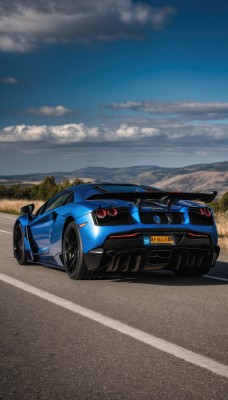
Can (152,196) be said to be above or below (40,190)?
above

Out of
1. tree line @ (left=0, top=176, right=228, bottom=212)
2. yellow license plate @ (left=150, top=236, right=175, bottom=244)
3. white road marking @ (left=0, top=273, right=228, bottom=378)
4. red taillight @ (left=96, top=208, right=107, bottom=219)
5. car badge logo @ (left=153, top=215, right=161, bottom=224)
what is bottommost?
tree line @ (left=0, top=176, right=228, bottom=212)

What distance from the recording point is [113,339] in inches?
203

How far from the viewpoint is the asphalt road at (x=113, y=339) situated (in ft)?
12.7

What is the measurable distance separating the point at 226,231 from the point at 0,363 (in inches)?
555

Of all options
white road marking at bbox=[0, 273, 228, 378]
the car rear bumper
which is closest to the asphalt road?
white road marking at bbox=[0, 273, 228, 378]

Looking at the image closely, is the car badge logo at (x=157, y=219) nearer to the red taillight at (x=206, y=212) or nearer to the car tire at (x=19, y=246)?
the red taillight at (x=206, y=212)

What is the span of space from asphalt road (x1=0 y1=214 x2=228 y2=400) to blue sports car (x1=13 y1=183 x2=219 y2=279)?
30cm

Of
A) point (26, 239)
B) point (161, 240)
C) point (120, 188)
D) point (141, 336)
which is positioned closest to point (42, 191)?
point (26, 239)

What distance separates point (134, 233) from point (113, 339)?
276 centimetres

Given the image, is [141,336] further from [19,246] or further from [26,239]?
[19,246]

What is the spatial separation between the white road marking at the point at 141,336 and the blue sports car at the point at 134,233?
0.84 meters

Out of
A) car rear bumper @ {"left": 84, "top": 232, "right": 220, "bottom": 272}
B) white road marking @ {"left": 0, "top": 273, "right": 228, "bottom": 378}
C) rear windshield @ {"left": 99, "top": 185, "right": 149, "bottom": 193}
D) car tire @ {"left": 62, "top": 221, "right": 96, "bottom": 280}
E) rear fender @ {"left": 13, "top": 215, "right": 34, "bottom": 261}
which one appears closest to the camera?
white road marking @ {"left": 0, "top": 273, "right": 228, "bottom": 378}

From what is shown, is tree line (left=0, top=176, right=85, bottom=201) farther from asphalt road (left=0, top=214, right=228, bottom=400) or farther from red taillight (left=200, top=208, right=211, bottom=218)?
asphalt road (left=0, top=214, right=228, bottom=400)

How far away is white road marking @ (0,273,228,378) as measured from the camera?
14.3ft
